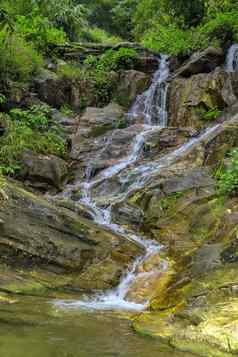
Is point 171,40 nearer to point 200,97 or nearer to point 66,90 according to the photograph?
point 66,90

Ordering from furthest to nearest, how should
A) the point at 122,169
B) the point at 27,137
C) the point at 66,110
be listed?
the point at 66,110 → the point at 27,137 → the point at 122,169

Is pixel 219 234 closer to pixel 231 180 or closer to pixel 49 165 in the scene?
pixel 231 180

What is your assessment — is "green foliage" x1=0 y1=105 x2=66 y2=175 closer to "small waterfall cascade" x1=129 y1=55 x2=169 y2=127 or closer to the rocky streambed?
the rocky streambed

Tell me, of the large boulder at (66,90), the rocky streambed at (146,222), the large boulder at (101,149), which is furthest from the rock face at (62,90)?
the large boulder at (101,149)

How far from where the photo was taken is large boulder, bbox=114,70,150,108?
60.1ft

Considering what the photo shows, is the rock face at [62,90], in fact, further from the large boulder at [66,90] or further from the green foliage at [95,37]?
the green foliage at [95,37]

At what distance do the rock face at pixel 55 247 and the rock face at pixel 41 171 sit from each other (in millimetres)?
3272

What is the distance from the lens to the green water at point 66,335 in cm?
496

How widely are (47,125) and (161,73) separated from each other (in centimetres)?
601

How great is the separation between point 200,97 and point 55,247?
9.27m

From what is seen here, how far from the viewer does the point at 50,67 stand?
19.1 metres

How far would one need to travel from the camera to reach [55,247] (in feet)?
28.3

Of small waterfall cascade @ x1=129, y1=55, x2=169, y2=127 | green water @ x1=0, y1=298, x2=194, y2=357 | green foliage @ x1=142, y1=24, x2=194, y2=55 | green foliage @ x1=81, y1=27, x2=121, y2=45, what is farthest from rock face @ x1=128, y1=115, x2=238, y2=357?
green foliage @ x1=81, y1=27, x2=121, y2=45

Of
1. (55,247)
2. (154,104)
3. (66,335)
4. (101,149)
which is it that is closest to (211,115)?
(154,104)
